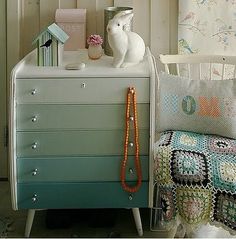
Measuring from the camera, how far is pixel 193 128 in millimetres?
2357

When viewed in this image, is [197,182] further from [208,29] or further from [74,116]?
[208,29]

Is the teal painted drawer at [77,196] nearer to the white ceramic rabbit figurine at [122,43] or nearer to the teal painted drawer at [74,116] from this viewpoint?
the teal painted drawer at [74,116]

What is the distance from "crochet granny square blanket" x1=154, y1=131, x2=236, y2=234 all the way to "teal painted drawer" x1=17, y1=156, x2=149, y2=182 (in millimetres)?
176

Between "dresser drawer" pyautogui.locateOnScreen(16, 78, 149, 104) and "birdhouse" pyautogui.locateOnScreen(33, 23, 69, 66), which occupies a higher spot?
"birdhouse" pyautogui.locateOnScreen(33, 23, 69, 66)

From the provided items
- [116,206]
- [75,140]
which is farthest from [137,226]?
[75,140]

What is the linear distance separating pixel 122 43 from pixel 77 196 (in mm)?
781

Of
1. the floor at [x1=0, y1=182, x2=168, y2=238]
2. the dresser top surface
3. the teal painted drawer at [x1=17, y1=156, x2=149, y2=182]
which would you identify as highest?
the dresser top surface

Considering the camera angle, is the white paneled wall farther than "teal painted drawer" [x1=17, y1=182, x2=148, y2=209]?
Yes

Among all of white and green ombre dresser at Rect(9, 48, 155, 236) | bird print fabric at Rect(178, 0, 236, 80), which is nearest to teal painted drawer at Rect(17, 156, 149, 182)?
white and green ombre dresser at Rect(9, 48, 155, 236)

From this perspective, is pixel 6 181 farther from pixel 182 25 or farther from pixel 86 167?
pixel 182 25

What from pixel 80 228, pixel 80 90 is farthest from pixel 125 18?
pixel 80 228

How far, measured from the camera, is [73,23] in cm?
262

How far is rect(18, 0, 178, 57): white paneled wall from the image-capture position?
8.86ft

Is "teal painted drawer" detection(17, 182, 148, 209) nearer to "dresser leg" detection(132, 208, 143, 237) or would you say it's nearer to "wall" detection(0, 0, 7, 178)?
"dresser leg" detection(132, 208, 143, 237)
